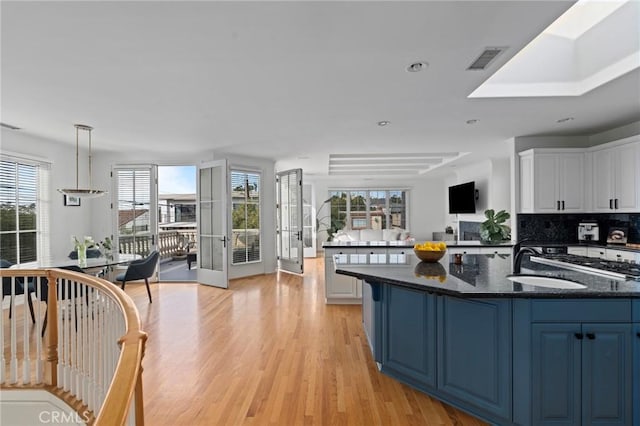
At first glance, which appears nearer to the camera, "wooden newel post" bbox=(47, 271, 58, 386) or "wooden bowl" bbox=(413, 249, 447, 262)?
"wooden newel post" bbox=(47, 271, 58, 386)

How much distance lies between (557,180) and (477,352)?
3750 mm

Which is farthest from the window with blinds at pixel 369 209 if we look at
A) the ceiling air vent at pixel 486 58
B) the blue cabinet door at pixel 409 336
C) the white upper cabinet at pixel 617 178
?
the ceiling air vent at pixel 486 58

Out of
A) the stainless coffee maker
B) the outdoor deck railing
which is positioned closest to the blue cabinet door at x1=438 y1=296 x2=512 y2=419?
the stainless coffee maker

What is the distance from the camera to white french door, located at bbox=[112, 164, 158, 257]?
20.5 feet

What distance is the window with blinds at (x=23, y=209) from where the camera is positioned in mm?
4625

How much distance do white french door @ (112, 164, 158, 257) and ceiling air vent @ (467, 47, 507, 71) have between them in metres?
5.80

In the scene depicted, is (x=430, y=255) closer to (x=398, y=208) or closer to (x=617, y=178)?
(x=617, y=178)

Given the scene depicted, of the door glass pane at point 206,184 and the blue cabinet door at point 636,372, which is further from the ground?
the door glass pane at point 206,184

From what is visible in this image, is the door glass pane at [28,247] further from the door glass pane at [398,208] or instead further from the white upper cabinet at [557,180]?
the door glass pane at [398,208]

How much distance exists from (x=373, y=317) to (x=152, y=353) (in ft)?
7.15

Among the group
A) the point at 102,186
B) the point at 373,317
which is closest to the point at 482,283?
the point at 373,317

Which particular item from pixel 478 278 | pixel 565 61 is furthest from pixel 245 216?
pixel 565 61

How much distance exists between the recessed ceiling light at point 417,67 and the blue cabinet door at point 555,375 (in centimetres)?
200

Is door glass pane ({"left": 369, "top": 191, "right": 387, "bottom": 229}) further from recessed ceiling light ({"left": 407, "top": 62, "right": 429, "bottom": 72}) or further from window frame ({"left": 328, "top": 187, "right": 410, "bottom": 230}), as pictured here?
recessed ceiling light ({"left": 407, "top": 62, "right": 429, "bottom": 72})
